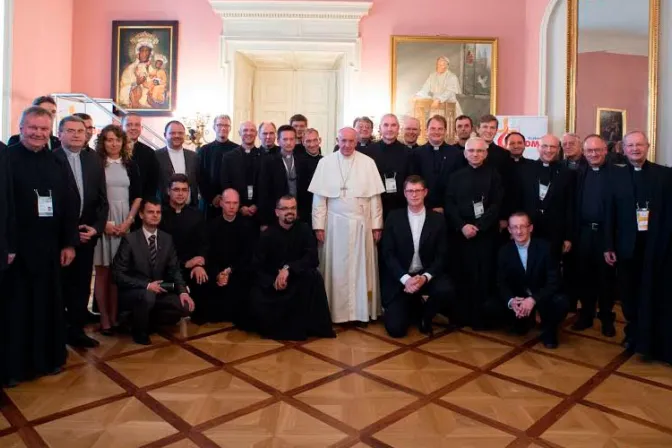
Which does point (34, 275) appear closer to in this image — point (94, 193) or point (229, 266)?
point (94, 193)

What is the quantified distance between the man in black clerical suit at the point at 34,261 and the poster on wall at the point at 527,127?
237 inches

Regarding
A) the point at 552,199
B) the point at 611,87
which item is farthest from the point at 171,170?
the point at 611,87

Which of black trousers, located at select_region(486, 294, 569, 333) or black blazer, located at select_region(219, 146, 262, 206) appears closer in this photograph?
black trousers, located at select_region(486, 294, 569, 333)

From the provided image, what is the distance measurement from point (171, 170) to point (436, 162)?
237 centimetres

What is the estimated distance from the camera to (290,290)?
417 centimetres

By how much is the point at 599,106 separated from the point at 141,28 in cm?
680

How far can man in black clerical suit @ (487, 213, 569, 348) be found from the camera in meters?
4.00

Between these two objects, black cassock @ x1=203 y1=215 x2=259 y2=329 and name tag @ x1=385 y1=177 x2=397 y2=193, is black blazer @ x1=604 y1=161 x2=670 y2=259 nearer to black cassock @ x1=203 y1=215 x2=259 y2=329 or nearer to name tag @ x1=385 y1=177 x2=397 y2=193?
name tag @ x1=385 y1=177 x2=397 y2=193

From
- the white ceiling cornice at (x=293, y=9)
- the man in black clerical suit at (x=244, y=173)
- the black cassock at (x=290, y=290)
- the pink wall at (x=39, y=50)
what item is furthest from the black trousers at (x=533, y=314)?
the pink wall at (x=39, y=50)

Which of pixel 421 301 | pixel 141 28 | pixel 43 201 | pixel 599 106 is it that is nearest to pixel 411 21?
pixel 599 106

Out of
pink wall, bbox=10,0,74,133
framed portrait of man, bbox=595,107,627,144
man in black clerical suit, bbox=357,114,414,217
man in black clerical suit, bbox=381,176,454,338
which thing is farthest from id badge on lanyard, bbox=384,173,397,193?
pink wall, bbox=10,0,74,133

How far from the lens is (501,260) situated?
4266 mm

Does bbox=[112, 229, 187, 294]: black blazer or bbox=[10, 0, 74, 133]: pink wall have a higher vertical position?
bbox=[10, 0, 74, 133]: pink wall

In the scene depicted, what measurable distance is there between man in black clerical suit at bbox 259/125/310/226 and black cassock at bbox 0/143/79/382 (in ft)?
5.58
